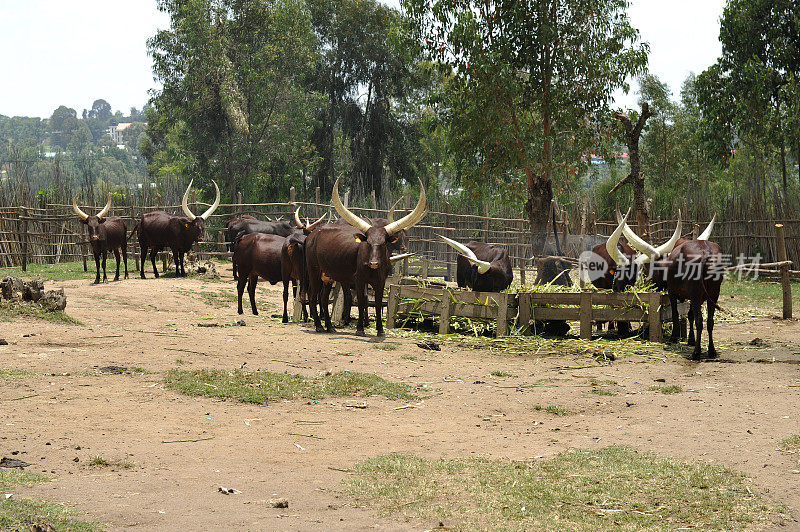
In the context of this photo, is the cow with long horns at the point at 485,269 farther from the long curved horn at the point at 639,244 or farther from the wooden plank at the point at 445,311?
the long curved horn at the point at 639,244

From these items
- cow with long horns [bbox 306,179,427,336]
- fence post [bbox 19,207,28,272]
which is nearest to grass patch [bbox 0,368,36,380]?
cow with long horns [bbox 306,179,427,336]

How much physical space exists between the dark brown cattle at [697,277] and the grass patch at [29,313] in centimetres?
737

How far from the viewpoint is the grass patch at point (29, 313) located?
10.1 m

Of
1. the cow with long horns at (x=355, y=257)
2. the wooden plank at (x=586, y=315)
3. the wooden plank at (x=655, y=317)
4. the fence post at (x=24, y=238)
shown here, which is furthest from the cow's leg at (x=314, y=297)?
the fence post at (x=24, y=238)

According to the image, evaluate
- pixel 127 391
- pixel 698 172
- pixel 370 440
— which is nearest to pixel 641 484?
pixel 370 440

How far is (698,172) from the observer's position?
3266 centimetres

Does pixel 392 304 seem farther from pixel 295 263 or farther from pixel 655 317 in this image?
pixel 655 317

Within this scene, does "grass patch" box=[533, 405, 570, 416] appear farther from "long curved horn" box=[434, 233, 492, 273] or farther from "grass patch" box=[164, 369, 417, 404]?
"long curved horn" box=[434, 233, 492, 273]

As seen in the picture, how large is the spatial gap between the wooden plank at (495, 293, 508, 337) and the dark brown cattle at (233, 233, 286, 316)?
406cm

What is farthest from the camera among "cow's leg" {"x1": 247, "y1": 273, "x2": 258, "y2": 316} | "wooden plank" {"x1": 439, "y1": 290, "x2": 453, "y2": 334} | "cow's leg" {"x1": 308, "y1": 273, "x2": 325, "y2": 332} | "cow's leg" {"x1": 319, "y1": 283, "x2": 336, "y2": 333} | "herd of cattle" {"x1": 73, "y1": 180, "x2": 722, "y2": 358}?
"cow's leg" {"x1": 247, "y1": 273, "x2": 258, "y2": 316}

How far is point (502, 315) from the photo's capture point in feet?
34.8

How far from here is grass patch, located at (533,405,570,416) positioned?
6859 millimetres

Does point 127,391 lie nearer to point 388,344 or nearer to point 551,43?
point 388,344

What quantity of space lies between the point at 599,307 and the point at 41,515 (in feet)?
25.0
